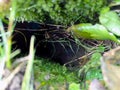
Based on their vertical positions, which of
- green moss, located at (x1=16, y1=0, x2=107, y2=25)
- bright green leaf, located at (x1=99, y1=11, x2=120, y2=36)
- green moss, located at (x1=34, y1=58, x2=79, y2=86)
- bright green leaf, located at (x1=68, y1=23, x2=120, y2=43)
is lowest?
green moss, located at (x1=34, y1=58, x2=79, y2=86)

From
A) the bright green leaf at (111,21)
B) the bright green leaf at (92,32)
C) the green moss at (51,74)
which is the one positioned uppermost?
the bright green leaf at (111,21)

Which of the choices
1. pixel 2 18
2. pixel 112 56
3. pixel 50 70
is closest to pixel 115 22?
pixel 112 56

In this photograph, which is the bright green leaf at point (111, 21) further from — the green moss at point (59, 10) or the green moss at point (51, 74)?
the green moss at point (51, 74)

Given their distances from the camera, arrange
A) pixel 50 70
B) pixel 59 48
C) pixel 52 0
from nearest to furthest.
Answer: pixel 52 0, pixel 50 70, pixel 59 48

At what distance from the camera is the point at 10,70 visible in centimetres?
108

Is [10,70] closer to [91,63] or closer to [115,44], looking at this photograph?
[91,63]

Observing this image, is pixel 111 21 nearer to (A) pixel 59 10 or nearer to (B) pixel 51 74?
(A) pixel 59 10

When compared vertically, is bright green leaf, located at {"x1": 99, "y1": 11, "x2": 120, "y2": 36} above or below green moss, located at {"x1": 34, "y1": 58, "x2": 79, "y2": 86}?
above

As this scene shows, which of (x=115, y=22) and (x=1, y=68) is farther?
(x=115, y=22)

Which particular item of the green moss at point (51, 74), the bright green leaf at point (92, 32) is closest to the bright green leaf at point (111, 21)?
the bright green leaf at point (92, 32)

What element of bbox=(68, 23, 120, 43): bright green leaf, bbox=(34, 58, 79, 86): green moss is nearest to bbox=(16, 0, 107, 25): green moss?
bbox=(68, 23, 120, 43): bright green leaf

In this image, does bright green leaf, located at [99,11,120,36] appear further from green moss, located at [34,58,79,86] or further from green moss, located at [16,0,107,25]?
green moss, located at [34,58,79,86]

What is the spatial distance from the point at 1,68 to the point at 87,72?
1.18ft

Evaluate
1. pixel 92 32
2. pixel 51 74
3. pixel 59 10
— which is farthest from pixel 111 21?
pixel 51 74
